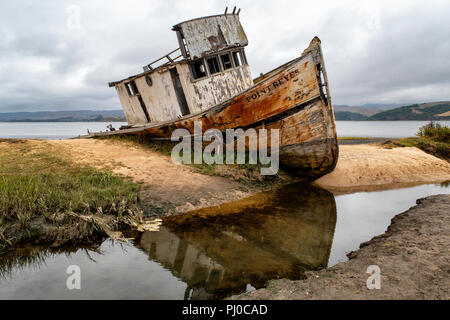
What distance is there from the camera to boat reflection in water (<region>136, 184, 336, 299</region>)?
3597 mm

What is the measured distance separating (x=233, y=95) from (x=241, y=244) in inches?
230

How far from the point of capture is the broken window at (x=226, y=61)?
31.1 feet

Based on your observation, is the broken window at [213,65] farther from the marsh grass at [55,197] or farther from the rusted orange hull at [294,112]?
the marsh grass at [55,197]

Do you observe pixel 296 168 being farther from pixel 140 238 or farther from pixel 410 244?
pixel 140 238

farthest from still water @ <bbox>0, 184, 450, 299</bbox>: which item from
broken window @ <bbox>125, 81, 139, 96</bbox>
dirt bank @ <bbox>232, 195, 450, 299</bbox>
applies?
broken window @ <bbox>125, 81, 139, 96</bbox>

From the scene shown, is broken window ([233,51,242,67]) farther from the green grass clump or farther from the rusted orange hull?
the green grass clump

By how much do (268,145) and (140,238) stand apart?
5.01 metres

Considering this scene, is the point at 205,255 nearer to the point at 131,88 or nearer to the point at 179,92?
the point at 179,92

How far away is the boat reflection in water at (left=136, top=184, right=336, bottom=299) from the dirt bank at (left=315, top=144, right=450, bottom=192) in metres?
2.44

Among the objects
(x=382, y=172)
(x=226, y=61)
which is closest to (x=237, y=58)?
(x=226, y=61)

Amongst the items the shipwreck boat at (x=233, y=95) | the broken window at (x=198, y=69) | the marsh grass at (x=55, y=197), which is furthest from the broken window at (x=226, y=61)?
the marsh grass at (x=55, y=197)
